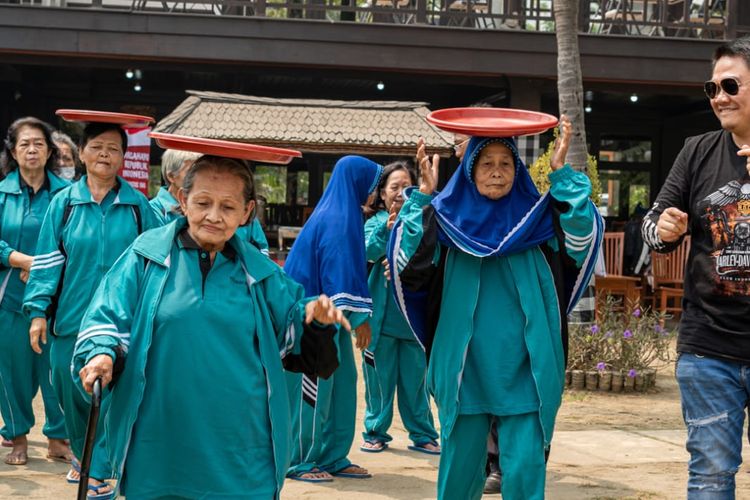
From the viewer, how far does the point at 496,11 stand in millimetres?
16500

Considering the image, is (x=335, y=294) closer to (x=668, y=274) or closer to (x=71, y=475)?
(x=71, y=475)

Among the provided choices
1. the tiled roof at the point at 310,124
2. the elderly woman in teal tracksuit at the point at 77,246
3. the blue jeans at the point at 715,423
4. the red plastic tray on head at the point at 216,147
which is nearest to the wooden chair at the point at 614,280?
the tiled roof at the point at 310,124

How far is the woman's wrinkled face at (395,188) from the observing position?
710cm

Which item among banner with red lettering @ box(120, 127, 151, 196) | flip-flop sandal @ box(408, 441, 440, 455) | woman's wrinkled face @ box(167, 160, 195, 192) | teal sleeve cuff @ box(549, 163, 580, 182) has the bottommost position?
flip-flop sandal @ box(408, 441, 440, 455)

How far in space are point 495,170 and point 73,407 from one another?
250 cm

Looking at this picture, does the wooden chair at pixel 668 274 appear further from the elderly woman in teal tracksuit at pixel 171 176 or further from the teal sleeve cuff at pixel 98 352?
the teal sleeve cuff at pixel 98 352

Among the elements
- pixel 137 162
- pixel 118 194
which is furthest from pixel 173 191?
pixel 137 162

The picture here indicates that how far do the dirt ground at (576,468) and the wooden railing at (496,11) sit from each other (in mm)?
7570

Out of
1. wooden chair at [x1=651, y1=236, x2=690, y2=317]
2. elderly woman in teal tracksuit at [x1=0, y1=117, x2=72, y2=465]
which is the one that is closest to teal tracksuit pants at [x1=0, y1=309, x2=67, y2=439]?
elderly woman in teal tracksuit at [x1=0, y1=117, x2=72, y2=465]

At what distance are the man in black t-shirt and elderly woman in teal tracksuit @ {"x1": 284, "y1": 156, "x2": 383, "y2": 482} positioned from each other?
2223 mm

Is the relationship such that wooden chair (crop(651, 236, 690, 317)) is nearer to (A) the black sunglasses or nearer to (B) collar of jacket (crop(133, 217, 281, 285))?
(A) the black sunglasses

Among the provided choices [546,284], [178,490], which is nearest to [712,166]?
[546,284]

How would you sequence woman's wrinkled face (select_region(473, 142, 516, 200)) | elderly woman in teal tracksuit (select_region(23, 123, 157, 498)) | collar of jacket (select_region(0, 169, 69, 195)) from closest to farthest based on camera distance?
woman's wrinkled face (select_region(473, 142, 516, 200)) → elderly woman in teal tracksuit (select_region(23, 123, 157, 498)) → collar of jacket (select_region(0, 169, 69, 195))

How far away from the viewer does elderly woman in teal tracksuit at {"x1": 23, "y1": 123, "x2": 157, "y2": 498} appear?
565cm
